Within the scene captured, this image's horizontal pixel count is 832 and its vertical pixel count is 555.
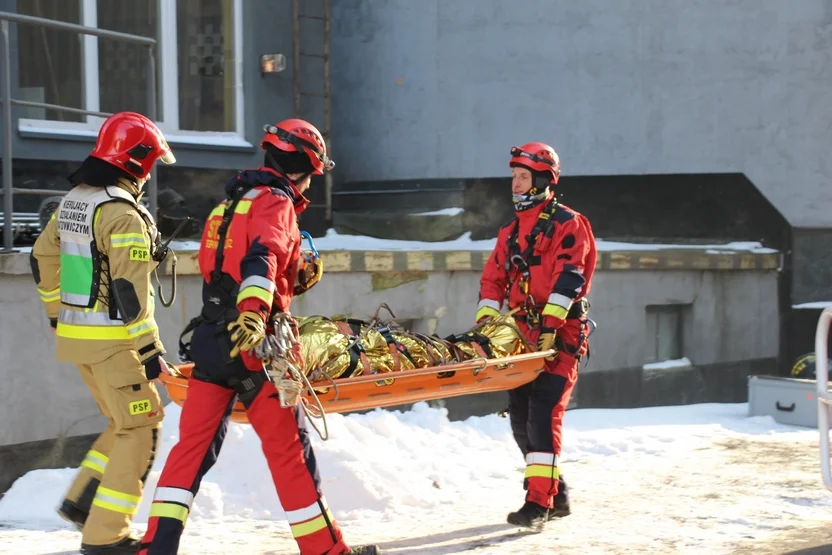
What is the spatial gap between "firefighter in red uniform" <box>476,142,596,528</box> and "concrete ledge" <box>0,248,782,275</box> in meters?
1.91

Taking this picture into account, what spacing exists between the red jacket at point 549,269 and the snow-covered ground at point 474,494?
1141 mm

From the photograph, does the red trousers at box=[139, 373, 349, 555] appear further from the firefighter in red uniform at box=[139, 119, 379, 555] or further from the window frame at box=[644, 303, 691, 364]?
the window frame at box=[644, 303, 691, 364]

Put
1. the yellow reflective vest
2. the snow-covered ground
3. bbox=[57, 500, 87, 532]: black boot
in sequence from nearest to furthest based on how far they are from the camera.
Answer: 1. the yellow reflective vest
2. bbox=[57, 500, 87, 532]: black boot
3. the snow-covered ground

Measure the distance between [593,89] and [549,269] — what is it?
5.14m

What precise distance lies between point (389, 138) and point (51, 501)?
5747 mm

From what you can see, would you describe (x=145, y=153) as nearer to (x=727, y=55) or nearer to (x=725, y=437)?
(x=725, y=437)

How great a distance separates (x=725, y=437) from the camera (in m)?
8.55

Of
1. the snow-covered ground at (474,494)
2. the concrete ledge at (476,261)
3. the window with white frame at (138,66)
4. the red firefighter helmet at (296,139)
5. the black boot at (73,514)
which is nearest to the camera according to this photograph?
the red firefighter helmet at (296,139)

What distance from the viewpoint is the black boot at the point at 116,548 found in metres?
4.84

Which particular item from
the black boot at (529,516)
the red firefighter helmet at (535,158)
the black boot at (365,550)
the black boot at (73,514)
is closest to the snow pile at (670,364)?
the red firefighter helmet at (535,158)

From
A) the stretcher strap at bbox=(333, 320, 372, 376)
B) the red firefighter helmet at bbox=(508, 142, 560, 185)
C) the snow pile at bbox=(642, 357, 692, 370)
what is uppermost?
the red firefighter helmet at bbox=(508, 142, 560, 185)

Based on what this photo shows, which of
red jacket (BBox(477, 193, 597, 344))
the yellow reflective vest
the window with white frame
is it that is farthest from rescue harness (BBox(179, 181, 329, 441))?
the window with white frame

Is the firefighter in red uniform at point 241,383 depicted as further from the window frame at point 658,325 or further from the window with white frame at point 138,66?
the window frame at point 658,325

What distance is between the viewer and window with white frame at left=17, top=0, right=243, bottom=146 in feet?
28.3
